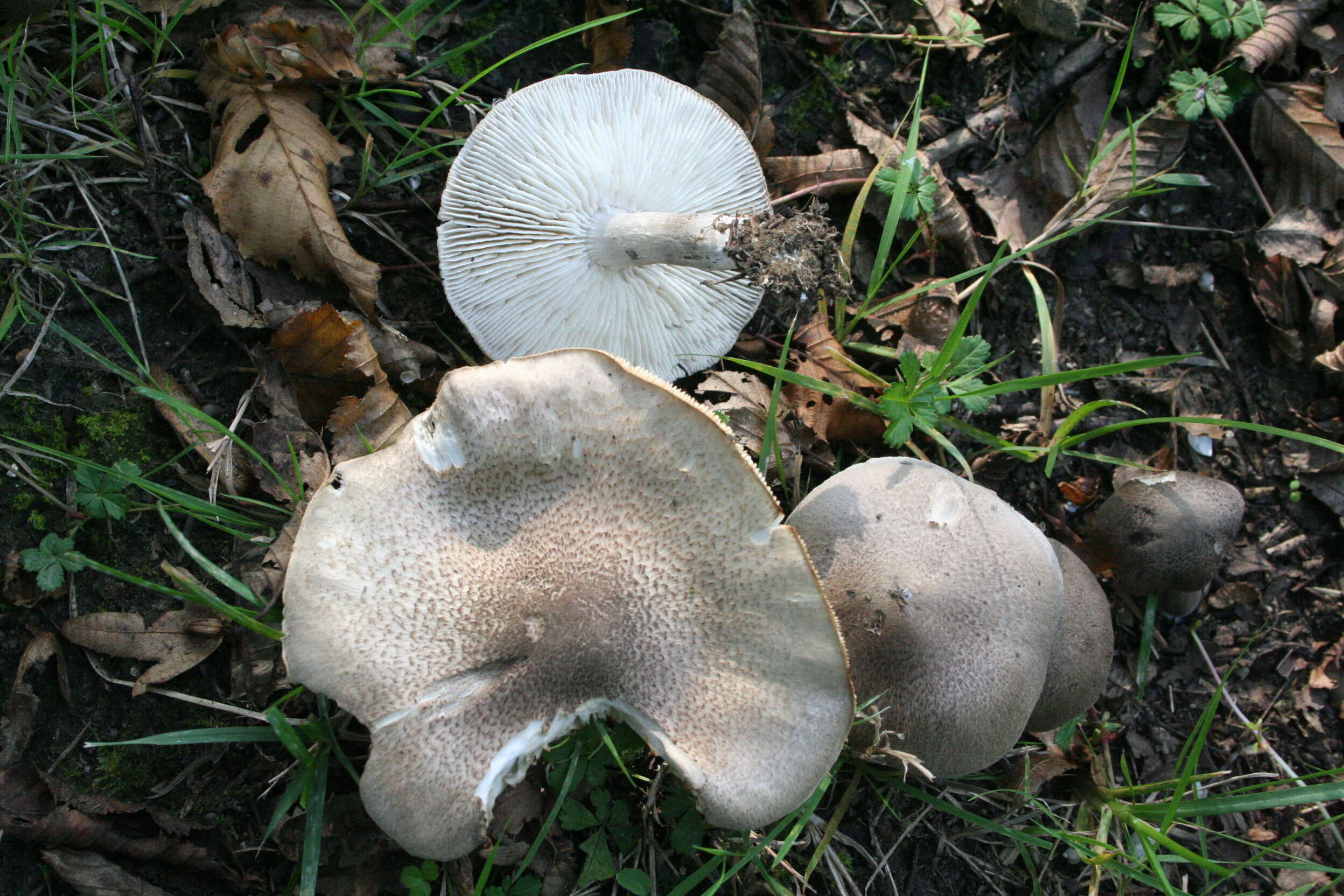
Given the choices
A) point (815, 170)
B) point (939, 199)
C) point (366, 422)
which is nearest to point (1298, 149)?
point (939, 199)

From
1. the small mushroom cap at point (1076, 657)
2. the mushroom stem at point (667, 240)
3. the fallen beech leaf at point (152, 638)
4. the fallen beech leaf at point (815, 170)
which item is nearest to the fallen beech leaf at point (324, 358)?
the fallen beech leaf at point (152, 638)

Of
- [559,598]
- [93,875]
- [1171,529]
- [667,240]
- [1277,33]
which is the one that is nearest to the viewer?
[559,598]

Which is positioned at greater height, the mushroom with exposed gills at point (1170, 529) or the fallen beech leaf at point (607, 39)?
the fallen beech leaf at point (607, 39)

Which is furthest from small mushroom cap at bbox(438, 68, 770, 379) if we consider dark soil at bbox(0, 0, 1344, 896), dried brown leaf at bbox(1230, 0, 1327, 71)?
dried brown leaf at bbox(1230, 0, 1327, 71)

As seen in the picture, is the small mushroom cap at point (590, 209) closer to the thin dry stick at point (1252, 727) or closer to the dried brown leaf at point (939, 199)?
the dried brown leaf at point (939, 199)

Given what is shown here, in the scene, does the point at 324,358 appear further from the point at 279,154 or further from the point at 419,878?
the point at 419,878
